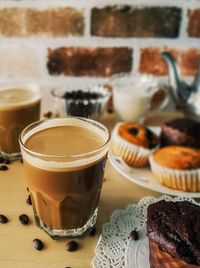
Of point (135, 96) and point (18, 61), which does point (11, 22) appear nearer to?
point (18, 61)

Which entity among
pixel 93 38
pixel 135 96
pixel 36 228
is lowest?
pixel 36 228

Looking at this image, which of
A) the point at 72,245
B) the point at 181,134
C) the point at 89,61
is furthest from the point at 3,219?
the point at 89,61

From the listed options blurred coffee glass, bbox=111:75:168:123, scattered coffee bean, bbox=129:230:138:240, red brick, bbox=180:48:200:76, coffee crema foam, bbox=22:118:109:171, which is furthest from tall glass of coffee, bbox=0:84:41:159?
red brick, bbox=180:48:200:76

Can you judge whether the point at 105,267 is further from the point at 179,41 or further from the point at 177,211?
the point at 179,41

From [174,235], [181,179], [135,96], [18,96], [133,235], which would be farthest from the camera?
[135,96]

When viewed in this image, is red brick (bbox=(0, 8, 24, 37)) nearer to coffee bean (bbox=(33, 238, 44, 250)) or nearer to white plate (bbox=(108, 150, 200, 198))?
white plate (bbox=(108, 150, 200, 198))

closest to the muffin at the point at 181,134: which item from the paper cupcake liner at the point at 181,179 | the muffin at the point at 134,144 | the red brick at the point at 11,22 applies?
the muffin at the point at 134,144
